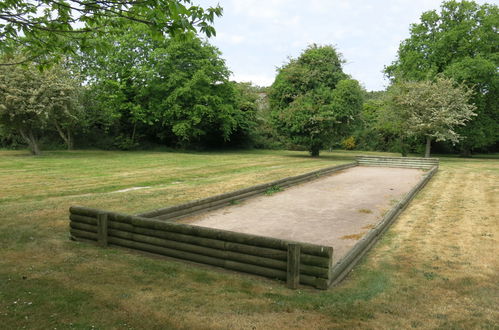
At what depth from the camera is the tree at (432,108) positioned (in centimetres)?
2972

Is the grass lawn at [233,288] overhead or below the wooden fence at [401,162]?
below

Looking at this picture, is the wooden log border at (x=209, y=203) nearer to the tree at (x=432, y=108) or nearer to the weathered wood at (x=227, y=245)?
the weathered wood at (x=227, y=245)

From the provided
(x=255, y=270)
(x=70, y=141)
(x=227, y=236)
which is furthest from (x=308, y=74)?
(x=255, y=270)

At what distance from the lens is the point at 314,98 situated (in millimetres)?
32219

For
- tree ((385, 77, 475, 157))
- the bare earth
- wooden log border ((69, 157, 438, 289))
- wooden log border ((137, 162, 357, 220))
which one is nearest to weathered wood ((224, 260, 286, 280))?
wooden log border ((69, 157, 438, 289))

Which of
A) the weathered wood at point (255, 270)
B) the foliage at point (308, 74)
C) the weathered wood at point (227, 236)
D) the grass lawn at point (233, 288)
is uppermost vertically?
the foliage at point (308, 74)

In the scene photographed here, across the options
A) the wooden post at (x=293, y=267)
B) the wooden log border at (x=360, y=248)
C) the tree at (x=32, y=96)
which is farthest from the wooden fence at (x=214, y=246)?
the tree at (x=32, y=96)

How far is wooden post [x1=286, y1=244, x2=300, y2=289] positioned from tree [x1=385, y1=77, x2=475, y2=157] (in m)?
27.8

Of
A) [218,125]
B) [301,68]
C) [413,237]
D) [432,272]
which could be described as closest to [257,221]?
[413,237]

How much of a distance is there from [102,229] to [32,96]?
24140 mm

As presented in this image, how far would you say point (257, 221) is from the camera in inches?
390

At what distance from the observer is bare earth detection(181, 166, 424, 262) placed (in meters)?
8.65

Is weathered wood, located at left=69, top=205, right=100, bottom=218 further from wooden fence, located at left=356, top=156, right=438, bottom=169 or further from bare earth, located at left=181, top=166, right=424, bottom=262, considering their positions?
wooden fence, located at left=356, top=156, right=438, bottom=169

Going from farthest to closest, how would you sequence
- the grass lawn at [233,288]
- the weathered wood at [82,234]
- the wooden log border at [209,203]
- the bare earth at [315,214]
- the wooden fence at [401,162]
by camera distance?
the wooden fence at [401,162] < the wooden log border at [209,203] < the bare earth at [315,214] < the weathered wood at [82,234] < the grass lawn at [233,288]
